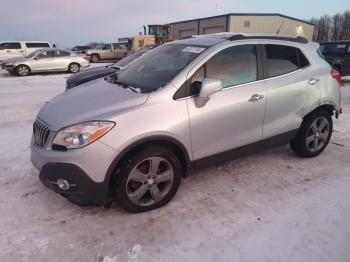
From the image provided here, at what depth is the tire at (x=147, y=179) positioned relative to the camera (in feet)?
10.4

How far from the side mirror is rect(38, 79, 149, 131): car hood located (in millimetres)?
561

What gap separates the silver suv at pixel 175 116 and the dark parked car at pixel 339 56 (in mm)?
9485

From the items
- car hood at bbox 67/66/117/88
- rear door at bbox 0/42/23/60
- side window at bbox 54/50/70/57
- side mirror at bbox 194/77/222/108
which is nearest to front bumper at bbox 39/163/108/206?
side mirror at bbox 194/77/222/108

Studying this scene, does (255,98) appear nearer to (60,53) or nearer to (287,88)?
(287,88)

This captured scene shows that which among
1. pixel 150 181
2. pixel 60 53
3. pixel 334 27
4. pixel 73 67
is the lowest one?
pixel 150 181

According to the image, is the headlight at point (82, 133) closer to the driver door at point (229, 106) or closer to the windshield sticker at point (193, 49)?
the driver door at point (229, 106)

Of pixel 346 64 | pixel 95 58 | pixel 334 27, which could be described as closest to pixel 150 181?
pixel 346 64

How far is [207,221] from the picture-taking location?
3.27 m

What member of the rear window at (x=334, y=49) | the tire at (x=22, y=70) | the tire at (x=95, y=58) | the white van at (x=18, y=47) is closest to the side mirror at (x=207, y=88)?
the rear window at (x=334, y=49)

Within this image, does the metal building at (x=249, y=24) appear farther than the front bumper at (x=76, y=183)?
Yes

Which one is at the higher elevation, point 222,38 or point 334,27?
point 334,27

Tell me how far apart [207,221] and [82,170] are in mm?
1328

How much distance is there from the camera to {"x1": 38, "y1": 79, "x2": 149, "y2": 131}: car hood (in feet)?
→ 10.3

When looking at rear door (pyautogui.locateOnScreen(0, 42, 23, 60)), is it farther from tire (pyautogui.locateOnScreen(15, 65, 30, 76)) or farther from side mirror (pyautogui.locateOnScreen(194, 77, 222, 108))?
side mirror (pyautogui.locateOnScreen(194, 77, 222, 108))
